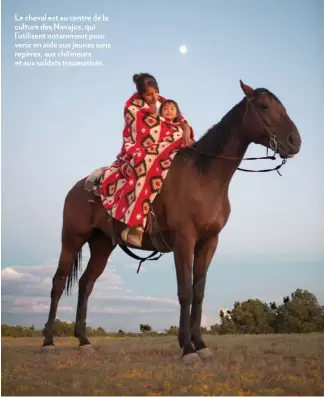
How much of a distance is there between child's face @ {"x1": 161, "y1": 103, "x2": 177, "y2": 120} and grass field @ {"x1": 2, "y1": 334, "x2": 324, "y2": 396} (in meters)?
3.11

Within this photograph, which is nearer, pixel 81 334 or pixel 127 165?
pixel 127 165

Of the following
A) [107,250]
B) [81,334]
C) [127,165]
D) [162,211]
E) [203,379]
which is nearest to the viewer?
[203,379]

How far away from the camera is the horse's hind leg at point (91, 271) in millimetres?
7742

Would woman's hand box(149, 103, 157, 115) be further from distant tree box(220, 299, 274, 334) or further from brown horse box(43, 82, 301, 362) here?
distant tree box(220, 299, 274, 334)

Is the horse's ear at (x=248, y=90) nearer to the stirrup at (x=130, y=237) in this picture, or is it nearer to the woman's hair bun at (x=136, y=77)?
the woman's hair bun at (x=136, y=77)

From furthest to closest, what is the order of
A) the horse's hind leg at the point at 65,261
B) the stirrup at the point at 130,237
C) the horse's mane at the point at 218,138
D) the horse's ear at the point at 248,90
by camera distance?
the horse's hind leg at the point at 65,261 < the stirrup at the point at 130,237 < the horse's mane at the point at 218,138 < the horse's ear at the point at 248,90

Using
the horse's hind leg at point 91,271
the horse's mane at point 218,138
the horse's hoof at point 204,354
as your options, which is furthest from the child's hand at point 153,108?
the horse's hoof at point 204,354

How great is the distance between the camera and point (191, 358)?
573cm

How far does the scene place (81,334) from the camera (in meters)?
7.68

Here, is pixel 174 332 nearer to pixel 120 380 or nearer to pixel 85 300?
pixel 85 300

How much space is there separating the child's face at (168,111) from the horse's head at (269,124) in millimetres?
1172

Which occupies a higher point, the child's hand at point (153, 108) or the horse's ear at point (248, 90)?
the child's hand at point (153, 108)

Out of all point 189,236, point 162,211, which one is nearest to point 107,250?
point 162,211

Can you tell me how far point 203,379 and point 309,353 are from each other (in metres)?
2.22
